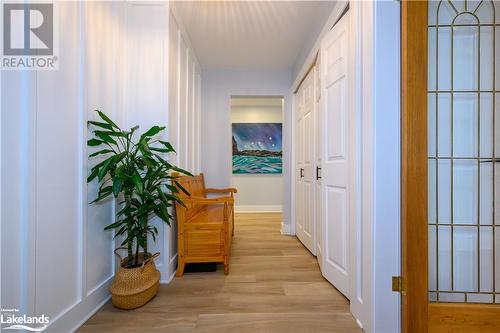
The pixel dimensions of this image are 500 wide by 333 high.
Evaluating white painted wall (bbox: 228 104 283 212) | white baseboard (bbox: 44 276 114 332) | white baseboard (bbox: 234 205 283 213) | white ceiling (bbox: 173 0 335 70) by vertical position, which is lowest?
white baseboard (bbox: 234 205 283 213)

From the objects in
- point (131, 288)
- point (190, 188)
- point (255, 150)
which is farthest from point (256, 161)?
point (131, 288)

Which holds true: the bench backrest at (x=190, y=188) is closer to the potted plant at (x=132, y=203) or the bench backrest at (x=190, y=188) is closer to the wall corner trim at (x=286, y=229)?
the potted plant at (x=132, y=203)

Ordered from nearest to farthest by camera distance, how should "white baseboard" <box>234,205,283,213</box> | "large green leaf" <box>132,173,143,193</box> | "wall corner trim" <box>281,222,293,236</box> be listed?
"large green leaf" <box>132,173,143,193</box>
"wall corner trim" <box>281,222,293,236</box>
"white baseboard" <box>234,205,283,213</box>

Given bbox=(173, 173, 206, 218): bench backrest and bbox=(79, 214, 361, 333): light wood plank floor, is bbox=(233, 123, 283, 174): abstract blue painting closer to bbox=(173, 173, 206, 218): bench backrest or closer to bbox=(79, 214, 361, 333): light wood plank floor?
bbox=(173, 173, 206, 218): bench backrest

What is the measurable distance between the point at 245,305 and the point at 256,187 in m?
4.03

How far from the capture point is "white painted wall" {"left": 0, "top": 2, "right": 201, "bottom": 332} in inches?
43.3

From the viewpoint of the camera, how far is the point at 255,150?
567cm

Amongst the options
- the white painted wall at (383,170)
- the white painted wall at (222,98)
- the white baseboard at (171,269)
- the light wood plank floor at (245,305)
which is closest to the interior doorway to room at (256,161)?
the white painted wall at (222,98)

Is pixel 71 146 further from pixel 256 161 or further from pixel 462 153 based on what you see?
pixel 256 161

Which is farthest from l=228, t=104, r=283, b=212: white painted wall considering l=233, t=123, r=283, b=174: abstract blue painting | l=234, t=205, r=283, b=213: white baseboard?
l=233, t=123, r=283, b=174: abstract blue painting

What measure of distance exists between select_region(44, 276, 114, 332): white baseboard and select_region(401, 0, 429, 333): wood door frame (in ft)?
6.27

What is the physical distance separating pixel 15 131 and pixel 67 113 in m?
0.34

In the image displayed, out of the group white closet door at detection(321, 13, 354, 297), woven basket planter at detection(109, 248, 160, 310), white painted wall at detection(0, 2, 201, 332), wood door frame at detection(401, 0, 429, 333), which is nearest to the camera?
white painted wall at detection(0, 2, 201, 332)

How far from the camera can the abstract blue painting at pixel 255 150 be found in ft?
18.6
